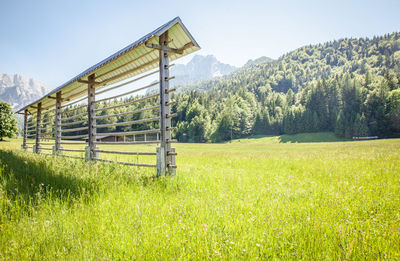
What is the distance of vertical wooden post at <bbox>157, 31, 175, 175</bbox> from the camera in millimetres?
5707

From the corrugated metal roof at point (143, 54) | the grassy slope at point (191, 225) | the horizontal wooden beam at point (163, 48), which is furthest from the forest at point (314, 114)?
the grassy slope at point (191, 225)

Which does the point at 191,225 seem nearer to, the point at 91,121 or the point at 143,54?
the point at 143,54

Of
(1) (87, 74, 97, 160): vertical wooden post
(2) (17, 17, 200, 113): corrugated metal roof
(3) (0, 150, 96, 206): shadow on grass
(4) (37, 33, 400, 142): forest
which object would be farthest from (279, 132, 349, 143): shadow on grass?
(3) (0, 150, 96, 206): shadow on grass

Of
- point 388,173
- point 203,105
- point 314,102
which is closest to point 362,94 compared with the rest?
point 314,102

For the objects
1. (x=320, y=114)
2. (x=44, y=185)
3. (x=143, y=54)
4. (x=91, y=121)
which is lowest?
(x=44, y=185)

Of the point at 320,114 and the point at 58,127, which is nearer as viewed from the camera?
the point at 58,127

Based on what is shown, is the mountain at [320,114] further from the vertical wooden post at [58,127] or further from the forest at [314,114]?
the vertical wooden post at [58,127]

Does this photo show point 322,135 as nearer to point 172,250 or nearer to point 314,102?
point 314,102

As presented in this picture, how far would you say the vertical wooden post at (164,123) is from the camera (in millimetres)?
5707

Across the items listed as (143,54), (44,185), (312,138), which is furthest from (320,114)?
(44,185)

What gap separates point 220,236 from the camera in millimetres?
2504

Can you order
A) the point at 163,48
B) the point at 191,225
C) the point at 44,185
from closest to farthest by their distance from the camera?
the point at 191,225 → the point at 44,185 → the point at 163,48

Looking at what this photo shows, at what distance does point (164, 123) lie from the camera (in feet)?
19.2

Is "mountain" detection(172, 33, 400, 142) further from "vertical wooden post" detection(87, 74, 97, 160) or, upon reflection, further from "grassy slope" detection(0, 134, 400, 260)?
"grassy slope" detection(0, 134, 400, 260)
